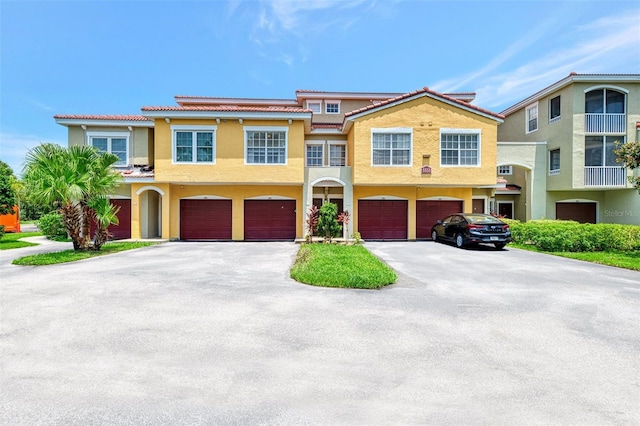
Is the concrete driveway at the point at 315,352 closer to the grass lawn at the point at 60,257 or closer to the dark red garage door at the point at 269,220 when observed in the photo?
the grass lawn at the point at 60,257

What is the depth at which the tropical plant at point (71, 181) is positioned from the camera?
1270 cm

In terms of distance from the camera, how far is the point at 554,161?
22266mm

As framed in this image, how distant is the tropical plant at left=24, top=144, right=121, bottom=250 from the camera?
12.7 metres

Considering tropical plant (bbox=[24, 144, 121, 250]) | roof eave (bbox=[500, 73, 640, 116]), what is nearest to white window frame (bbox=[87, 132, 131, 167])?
tropical plant (bbox=[24, 144, 121, 250])

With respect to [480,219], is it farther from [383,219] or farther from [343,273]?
[343,273]

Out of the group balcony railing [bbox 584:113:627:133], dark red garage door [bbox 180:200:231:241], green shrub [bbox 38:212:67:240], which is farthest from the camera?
balcony railing [bbox 584:113:627:133]

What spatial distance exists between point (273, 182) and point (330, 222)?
13.2ft

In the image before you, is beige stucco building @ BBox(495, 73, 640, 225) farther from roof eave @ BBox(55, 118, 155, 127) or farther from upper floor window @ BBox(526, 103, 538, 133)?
roof eave @ BBox(55, 118, 155, 127)

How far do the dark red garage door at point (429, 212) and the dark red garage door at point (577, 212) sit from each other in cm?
833

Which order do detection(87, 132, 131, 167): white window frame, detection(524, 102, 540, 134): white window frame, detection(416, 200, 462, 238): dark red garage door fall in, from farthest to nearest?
detection(524, 102, 540, 134): white window frame
detection(416, 200, 462, 238): dark red garage door
detection(87, 132, 131, 167): white window frame

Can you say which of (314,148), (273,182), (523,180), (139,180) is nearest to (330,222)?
(273,182)

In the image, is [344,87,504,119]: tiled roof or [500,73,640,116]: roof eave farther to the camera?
[500,73,640,116]: roof eave

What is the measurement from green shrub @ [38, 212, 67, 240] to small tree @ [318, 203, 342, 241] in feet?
52.8

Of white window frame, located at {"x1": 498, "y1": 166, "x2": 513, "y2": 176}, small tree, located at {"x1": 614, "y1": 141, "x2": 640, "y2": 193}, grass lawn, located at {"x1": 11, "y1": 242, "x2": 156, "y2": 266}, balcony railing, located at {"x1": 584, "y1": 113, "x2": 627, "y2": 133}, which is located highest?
balcony railing, located at {"x1": 584, "y1": 113, "x2": 627, "y2": 133}
